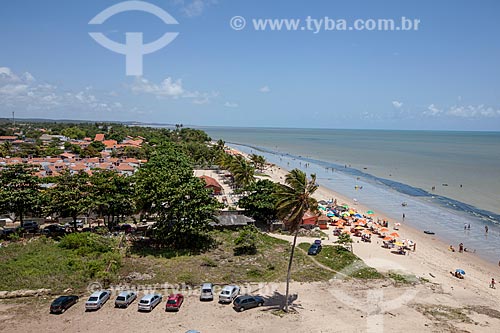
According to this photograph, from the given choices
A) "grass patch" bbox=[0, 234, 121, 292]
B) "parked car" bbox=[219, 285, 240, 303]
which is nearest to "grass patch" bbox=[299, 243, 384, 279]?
"parked car" bbox=[219, 285, 240, 303]

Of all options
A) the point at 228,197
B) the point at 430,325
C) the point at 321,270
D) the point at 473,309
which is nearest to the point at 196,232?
the point at 321,270

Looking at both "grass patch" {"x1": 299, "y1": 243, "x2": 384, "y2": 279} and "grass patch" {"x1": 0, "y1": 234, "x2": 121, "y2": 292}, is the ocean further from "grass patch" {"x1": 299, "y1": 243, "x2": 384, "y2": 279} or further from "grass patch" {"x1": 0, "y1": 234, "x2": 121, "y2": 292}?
"grass patch" {"x1": 0, "y1": 234, "x2": 121, "y2": 292}

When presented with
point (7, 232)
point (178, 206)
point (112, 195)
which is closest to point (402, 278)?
point (178, 206)

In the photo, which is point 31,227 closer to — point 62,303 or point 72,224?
point 72,224

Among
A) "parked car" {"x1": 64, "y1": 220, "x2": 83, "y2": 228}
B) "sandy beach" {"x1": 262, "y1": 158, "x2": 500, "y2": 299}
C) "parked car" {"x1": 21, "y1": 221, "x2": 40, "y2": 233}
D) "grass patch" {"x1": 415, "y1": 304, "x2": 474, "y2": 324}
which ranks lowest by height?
"sandy beach" {"x1": 262, "y1": 158, "x2": 500, "y2": 299}

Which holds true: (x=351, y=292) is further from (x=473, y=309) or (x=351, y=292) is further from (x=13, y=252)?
(x=13, y=252)

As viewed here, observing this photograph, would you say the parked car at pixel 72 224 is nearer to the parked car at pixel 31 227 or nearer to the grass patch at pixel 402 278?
the parked car at pixel 31 227

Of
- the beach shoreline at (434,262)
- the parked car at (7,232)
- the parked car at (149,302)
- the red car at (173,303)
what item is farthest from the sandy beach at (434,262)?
the parked car at (7,232)
